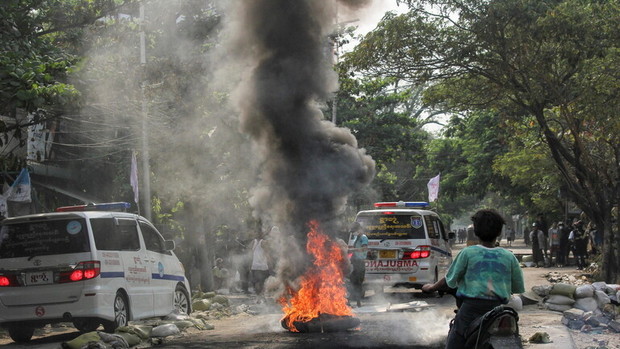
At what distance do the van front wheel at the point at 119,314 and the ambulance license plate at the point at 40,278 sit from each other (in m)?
0.94

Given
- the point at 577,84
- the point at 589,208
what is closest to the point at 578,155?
the point at 589,208

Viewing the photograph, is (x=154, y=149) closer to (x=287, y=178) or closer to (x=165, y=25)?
(x=165, y=25)

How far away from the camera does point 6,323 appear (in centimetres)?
999

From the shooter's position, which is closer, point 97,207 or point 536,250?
point 97,207

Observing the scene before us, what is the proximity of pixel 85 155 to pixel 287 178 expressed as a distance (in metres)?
13.0

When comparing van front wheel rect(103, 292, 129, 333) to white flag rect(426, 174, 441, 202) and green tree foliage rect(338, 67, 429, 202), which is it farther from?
white flag rect(426, 174, 441, 202)

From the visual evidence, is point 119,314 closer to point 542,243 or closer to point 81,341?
point 81,341

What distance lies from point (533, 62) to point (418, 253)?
4.66 m

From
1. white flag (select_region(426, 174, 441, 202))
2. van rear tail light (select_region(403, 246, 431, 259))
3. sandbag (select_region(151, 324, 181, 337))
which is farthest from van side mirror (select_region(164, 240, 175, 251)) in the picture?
white flag (select_region(426, 174, 441, 202))

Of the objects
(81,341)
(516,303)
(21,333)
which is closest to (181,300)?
(21,333)

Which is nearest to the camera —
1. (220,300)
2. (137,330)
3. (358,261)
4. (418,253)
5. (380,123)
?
(137,330)

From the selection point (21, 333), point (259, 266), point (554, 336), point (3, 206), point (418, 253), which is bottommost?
point (554, 336)

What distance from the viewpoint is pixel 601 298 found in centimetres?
1158

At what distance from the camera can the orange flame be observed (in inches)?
390
